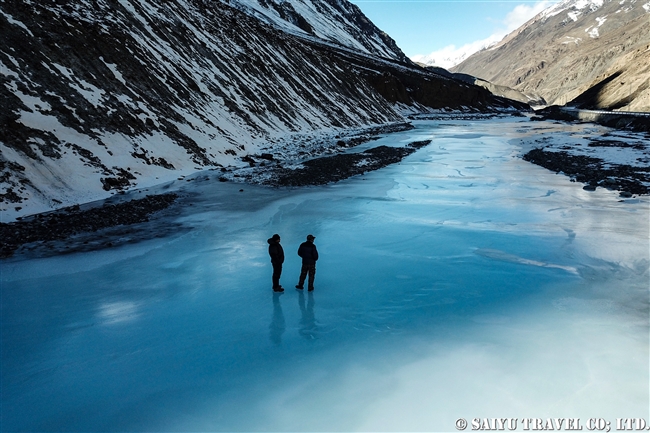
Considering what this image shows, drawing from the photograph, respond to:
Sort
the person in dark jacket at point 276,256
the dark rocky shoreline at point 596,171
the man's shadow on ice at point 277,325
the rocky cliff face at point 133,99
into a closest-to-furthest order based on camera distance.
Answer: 1. the man's shadow on ice at point 277,325
2. the person in dark jacket at point 276,256
3. the rocky cliff face at point 133,99
4. the dark rocky shoreline at point 596,171

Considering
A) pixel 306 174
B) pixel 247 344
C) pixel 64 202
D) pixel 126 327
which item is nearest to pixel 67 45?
pixel 64 202

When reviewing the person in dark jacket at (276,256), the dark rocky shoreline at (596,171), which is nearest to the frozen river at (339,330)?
the person in dark jacket at (276,256)

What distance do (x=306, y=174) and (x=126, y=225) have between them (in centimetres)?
1041

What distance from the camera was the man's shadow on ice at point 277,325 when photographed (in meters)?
6.13

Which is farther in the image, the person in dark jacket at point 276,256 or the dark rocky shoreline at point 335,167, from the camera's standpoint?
the dark rocky shoreline at point 335,167

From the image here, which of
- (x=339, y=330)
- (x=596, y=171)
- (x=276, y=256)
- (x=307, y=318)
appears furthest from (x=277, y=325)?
(x=596, y=171)

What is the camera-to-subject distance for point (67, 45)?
20.2 metres

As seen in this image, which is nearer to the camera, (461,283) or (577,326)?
(577,326)

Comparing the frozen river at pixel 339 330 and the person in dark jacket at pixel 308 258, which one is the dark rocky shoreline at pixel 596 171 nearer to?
the frozen river at pixel 339 330

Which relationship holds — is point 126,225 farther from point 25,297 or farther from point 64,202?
point 25,297

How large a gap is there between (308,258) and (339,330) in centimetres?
164

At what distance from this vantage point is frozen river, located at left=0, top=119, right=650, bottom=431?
473 centimetres

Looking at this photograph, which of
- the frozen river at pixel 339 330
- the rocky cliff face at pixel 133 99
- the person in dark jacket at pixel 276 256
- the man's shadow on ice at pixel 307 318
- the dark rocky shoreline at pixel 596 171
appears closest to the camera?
the frozen river at pixel 339 330

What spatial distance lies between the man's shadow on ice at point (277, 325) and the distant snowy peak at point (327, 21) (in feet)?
373
